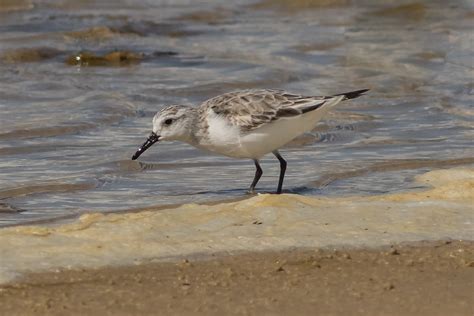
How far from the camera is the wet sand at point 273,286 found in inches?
203

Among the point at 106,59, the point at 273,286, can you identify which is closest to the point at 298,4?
the point at 106,59

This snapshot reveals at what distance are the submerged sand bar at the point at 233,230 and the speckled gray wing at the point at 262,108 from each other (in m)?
0.98

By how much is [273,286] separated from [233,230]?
2.93ft

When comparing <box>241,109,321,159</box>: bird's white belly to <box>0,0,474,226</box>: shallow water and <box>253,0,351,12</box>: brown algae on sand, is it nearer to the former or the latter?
<box>0,0,474,226</box>: shallow water

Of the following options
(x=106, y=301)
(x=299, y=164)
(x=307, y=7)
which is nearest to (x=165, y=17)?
(x=307, y=7)

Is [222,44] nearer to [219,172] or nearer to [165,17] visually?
[165,17]

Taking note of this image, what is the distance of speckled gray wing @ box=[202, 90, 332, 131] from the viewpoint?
25.7ft

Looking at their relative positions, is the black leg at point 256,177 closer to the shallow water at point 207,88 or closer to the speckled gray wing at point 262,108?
the shallow water at point 207,88

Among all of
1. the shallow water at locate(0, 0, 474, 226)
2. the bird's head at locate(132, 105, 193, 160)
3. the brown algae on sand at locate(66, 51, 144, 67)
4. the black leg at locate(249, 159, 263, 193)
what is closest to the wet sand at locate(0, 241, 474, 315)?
the shallow water at locate(0, 0, 474, 226)

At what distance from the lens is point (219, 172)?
8.73 meters

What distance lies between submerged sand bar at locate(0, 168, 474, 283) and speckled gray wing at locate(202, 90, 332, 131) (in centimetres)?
98

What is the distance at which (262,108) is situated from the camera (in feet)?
25.8

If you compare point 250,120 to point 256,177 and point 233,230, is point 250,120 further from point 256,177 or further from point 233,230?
point 233,230

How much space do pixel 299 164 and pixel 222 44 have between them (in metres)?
5.42
